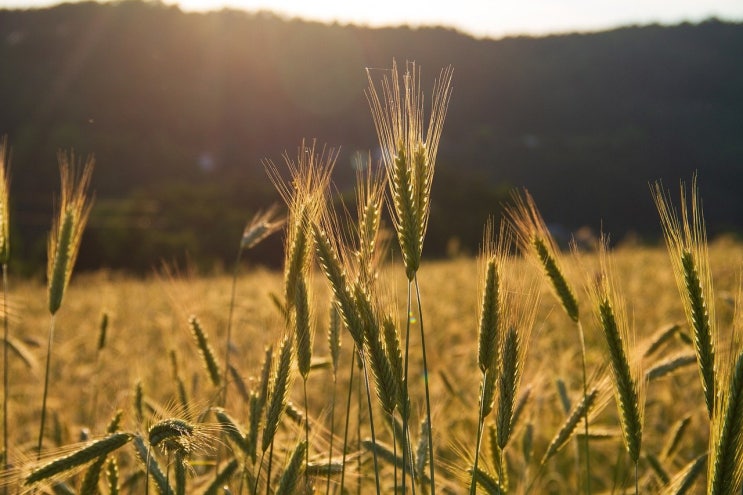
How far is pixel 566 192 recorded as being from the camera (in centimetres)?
5812

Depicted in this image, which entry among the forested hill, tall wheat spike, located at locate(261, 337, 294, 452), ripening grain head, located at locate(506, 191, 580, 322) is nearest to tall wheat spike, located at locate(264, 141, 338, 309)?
tall wheat spike, located at locate(261, 337, 294, 452)

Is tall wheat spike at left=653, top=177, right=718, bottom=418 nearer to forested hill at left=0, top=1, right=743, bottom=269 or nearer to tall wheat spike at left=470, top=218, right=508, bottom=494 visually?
tall wheat spike at left=470, top=218, right=508, bottom=494

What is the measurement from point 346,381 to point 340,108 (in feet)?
197

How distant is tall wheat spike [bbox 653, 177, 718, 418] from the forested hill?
1332 inches

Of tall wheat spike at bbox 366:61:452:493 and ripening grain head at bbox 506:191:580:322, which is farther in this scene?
ripening grain head at bbox 506:191:580:322

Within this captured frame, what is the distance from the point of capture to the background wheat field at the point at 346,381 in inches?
84.0

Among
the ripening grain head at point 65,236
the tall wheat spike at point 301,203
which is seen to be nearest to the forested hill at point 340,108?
the ripening grain head at point 65,236

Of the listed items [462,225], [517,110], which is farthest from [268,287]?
[517,110]

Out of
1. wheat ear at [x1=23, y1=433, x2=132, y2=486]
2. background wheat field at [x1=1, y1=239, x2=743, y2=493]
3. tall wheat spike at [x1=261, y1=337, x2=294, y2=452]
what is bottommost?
background wheat field at [x1=1, y1=239, x2=743, y2=493]

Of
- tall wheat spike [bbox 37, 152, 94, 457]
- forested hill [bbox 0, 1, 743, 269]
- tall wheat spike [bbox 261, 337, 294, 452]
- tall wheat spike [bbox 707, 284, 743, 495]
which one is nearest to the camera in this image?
tall wheat spike [bbox 707, 284, 743, 495]

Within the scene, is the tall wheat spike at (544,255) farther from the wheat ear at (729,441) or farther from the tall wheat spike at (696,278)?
the wheat ear at (729,441)

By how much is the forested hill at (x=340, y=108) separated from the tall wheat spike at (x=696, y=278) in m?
33.8

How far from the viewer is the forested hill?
43094 millimetres

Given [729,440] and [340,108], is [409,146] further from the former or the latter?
[340,108]
